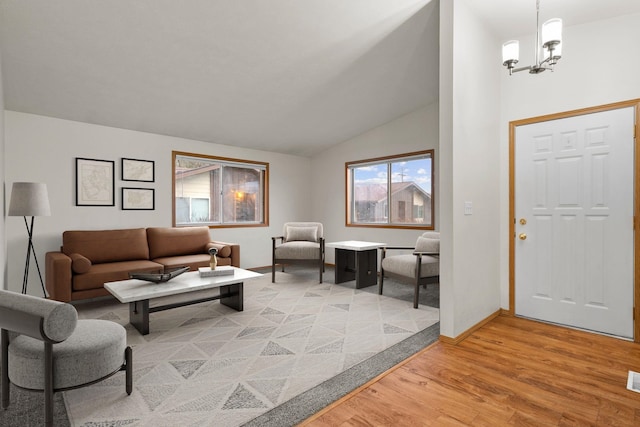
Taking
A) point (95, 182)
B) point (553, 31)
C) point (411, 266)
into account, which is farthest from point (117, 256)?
point (553, 31)

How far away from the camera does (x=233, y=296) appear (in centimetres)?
368

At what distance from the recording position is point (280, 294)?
4320mm

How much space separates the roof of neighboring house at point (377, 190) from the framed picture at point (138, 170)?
347cm

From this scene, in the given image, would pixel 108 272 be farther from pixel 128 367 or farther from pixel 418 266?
pixel 418 266

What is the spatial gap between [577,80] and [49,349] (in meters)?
4.33

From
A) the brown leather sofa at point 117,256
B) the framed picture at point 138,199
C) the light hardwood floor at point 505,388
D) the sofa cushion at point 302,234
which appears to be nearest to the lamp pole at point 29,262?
the brown leather sofa at point 117,256

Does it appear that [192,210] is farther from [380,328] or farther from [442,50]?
[442,50]

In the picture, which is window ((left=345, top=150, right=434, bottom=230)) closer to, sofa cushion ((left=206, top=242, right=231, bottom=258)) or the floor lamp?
sofa cushion ((left=206, top=242, right=231, bottom=258))

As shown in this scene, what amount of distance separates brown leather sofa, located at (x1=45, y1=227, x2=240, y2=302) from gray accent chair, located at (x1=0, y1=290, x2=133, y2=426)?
6.61ft

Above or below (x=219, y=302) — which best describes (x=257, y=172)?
above

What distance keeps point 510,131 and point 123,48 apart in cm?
385

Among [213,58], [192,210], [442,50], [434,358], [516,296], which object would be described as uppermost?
[213,58]

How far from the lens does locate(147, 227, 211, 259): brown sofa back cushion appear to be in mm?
4707

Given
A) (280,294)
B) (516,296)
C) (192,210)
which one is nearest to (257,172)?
(192,210)
